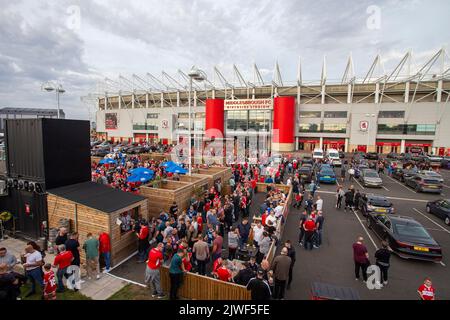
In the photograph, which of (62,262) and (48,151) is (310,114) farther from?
(62,262)

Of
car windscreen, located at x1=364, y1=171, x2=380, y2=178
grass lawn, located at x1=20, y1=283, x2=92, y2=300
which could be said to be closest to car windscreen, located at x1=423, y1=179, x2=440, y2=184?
car windscreen, located at x1=364, y1=171, x2=380, y2=178

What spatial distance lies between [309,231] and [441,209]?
939 cm

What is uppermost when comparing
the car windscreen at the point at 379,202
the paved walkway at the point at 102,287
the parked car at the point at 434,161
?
the parked car at the point at 434,161

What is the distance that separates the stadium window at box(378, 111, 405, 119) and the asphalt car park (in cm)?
3609

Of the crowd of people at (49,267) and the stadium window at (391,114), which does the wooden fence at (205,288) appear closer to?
the crowd of people at (49,267)

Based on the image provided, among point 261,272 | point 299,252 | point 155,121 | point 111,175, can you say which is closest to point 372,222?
point 299,252

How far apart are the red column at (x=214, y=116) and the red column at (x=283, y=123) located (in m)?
11.3

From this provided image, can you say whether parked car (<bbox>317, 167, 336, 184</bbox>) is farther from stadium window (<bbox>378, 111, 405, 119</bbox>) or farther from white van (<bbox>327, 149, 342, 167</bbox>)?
stadium window (<bbox>378, 111, 405, 119</bbox>)

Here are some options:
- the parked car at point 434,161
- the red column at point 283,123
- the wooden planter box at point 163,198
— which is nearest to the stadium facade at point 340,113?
the red column at point 283,123

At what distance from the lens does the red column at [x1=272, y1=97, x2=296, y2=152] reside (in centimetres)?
4565

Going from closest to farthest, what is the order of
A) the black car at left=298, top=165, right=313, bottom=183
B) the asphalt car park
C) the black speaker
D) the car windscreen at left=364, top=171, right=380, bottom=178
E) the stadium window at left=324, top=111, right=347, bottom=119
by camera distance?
the asphalt car park, the black speaker, the car windscreen at left=364, top=171, right=380, bottom=178, the black car at left=298, top=165, right=313, bottom=183, the stadium window at left=324, top=111, right=347, bottom=119

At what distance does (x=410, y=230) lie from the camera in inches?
349

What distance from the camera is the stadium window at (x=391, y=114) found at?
43.0 meters
